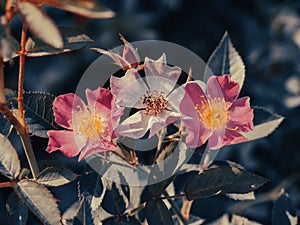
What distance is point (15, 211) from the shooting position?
84 cm

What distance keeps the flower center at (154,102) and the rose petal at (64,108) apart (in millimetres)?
99

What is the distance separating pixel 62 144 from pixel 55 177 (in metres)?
0.05

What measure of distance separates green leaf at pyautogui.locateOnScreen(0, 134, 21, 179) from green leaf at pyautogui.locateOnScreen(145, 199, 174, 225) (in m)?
0.19

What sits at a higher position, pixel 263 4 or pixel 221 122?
pixel 221 122

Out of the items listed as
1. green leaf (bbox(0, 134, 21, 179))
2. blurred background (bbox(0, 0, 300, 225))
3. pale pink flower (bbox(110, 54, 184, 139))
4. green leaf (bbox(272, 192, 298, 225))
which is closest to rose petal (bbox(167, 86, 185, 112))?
pale pink flower (bbox(110, 54, 184, 139))

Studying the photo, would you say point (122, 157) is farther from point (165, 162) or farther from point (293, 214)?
point (293, 214)

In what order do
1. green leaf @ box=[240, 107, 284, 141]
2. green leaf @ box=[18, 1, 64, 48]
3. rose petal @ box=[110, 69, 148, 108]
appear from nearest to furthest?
green leaf @ box=[18, 1, 64, 48] < rose petal @ box=[110, 69, 148, 108] < green leaf @ box=[240, 107, 284, 141]

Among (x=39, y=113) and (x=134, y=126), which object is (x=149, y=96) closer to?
(x=134, y=126)

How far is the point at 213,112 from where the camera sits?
87 centimetres

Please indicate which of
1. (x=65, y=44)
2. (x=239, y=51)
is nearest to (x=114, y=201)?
(x=65, y=44)

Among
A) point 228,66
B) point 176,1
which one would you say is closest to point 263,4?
point 176,1

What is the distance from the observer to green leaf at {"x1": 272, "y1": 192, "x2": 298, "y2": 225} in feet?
3.36

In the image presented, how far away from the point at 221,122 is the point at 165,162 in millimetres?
101

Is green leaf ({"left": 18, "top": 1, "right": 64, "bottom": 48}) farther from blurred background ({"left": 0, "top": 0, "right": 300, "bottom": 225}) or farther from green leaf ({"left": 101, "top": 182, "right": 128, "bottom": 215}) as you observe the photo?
blurred background ({"left": 0, "top": 0, "right": 300, "bottom": 225})
